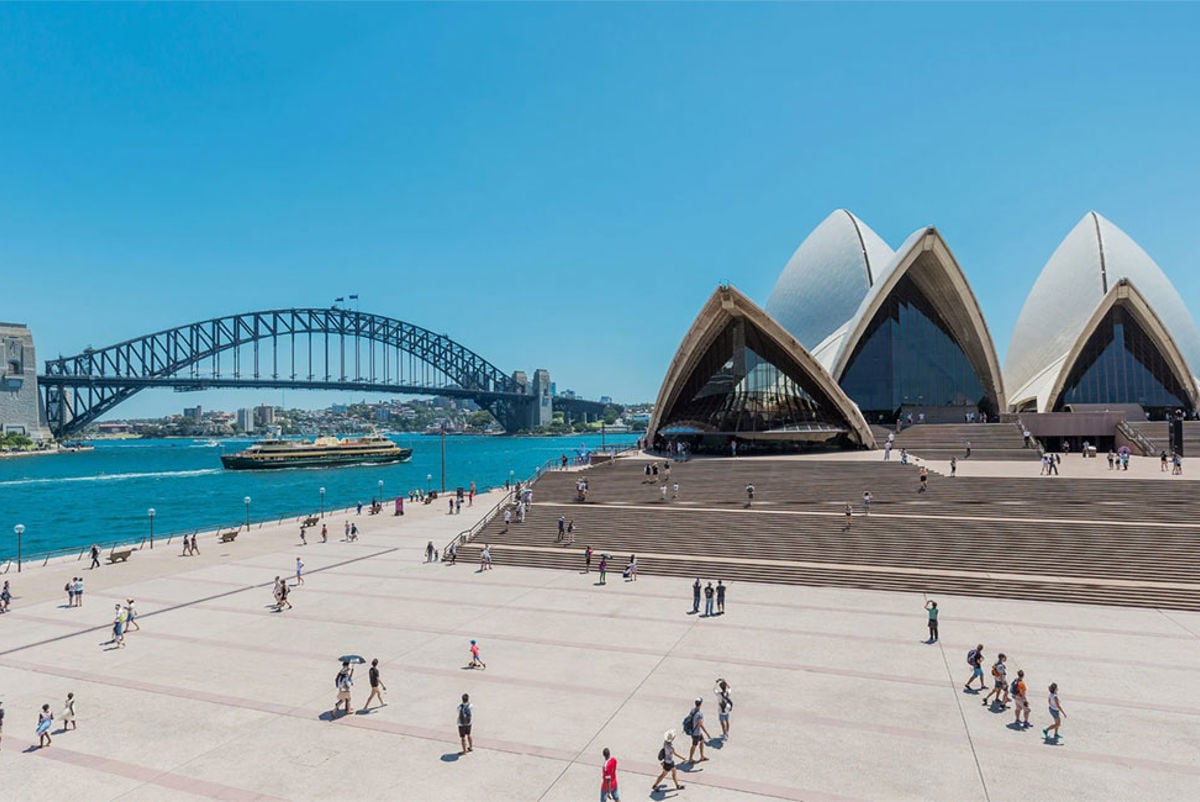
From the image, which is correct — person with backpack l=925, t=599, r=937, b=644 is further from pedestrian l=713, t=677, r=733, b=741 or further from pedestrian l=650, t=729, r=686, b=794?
pedestrian l=650, t=729, r=686, b=794

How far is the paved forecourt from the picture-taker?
26.9 feet

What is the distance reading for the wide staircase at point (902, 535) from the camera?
1672 centimetres

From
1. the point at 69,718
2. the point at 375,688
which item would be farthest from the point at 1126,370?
the point at 69,718

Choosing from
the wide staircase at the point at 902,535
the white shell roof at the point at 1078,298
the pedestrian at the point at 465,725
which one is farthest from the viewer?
the white shell roof at the point at 1078,298

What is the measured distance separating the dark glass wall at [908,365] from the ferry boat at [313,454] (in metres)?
66.5

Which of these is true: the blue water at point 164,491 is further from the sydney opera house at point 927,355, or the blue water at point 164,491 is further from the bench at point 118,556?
the sydney opera house at point 927,355

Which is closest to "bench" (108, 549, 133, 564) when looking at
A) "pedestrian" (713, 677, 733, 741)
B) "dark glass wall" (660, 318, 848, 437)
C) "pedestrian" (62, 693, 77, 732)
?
"pedestrian" (62, 693, 77, 732)

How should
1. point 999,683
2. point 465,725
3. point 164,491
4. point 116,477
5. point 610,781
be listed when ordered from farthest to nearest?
point 116,477, point 164,491, point 999,683, point 465,725, point 610,781

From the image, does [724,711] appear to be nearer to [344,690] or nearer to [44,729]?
[344,690]

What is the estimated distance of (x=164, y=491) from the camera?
58.8 metres

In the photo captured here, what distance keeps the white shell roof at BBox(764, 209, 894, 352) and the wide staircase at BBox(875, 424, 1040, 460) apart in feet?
40.3

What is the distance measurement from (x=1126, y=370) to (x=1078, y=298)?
5.82 metres

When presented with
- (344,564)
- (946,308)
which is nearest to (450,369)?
(946,308)

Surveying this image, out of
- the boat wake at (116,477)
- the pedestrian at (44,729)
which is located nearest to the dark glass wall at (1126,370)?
the pedestrian at (44,729)
